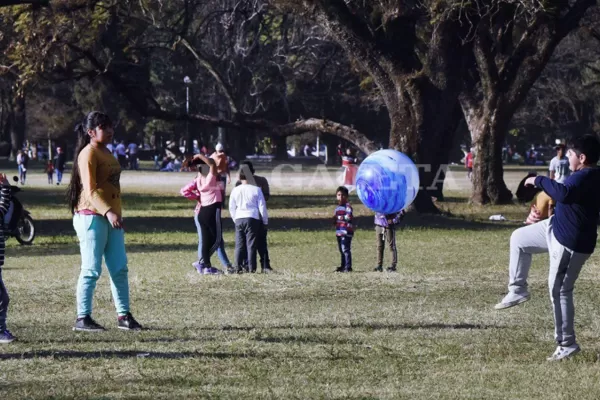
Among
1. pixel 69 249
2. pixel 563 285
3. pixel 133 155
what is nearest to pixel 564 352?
pixel 563 285

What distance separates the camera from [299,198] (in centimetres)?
4406

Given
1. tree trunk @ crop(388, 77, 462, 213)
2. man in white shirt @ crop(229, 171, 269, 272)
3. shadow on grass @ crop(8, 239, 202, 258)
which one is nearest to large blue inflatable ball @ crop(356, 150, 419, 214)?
man in white shirt @ crop(229, 171, 269, 272)

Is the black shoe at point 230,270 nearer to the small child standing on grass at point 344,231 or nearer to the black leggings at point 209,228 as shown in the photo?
the black leggings at point 209,228

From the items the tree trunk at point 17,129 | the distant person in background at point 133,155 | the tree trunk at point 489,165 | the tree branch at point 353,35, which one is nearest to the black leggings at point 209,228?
the tree branch at point 353,35

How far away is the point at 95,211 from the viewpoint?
10.4 m

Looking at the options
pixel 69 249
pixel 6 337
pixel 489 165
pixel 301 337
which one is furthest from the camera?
pixel 489 165

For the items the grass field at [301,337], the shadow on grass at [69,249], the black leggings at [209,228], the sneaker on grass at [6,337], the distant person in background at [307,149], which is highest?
the distant person in background at [307,149]

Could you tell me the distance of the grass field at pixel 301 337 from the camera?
8.34 meters

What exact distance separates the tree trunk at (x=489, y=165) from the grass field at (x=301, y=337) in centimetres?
1750

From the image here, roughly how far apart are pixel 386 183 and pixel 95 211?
24.3ft

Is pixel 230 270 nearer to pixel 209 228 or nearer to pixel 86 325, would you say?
pixel 209 228

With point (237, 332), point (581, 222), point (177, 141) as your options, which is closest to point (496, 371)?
point (581, 222)

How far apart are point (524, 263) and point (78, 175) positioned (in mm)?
4201

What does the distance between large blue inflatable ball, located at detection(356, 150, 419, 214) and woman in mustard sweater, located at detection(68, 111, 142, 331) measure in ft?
23.1
